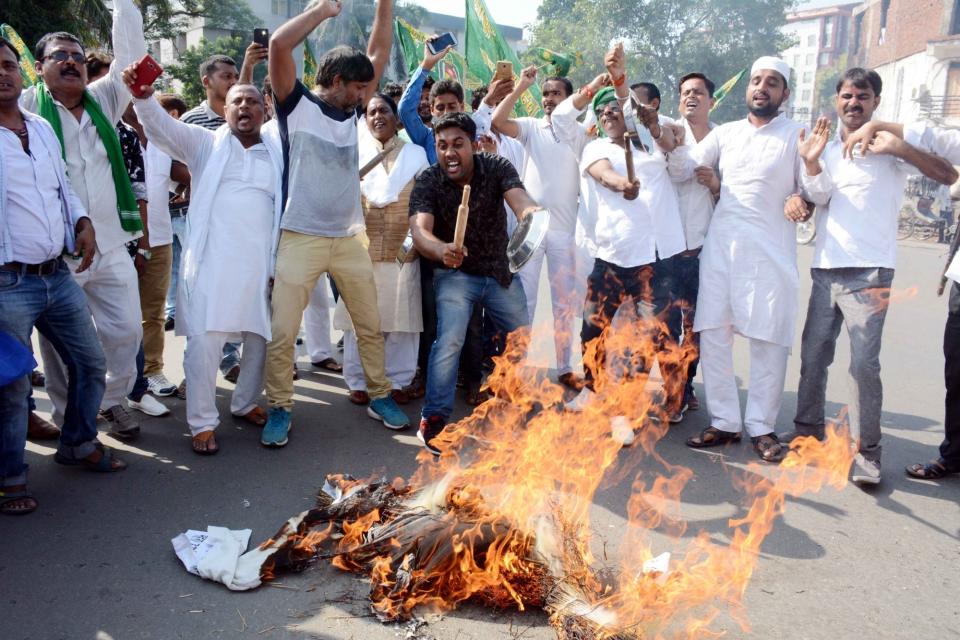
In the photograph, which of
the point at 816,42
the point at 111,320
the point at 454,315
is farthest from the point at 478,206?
the point at 816,42

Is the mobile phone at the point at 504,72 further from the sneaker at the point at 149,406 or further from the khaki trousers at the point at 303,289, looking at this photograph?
the sneaker at the point at 149,406

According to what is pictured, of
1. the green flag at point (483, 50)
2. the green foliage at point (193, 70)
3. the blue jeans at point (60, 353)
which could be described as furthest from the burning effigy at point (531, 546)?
the green foliage at point (193, 70)

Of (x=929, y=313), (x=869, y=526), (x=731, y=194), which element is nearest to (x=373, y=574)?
(x=869, y=526)

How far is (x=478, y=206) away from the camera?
4949 mm

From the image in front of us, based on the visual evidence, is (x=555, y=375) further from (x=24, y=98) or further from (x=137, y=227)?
(x=24, y=98)

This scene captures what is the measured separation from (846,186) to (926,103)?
1336 inches

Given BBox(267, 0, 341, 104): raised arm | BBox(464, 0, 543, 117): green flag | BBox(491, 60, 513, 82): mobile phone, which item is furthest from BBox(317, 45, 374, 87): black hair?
BBox(464, 0, 543, 117): green flag

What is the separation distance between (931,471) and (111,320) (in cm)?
508

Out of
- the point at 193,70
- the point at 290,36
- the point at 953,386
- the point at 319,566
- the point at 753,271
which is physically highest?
the point at 193,70

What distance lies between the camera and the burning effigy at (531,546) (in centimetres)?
299

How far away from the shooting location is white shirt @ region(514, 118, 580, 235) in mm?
6004

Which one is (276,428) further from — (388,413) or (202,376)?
(388,413)

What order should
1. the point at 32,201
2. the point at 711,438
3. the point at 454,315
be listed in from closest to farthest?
the point at 32,201
the point at 454,315
the point at 711,438

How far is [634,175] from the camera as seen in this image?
5.03 meters
